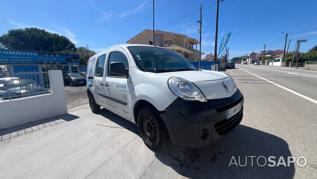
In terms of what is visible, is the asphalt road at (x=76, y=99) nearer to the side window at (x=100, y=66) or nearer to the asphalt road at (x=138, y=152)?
the asphalt road at (x=138, y=152)

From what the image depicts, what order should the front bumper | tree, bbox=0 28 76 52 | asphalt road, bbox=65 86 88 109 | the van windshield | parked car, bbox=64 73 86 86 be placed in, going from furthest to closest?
tree, bbox=0 28 76 52 < parked car, bbox=64 73 86 86 < asphalt road, bbox=65 86 88 109 < the van windshield < the front bumper

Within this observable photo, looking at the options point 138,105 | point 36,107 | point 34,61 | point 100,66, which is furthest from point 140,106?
point 34,61

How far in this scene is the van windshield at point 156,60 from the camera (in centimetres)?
294

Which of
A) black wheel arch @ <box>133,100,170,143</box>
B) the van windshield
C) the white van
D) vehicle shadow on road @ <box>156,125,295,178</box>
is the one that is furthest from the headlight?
vehicle shadow on road @ <box>156,125,295,178</box>

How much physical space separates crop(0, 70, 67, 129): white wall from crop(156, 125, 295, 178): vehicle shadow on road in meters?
3.83

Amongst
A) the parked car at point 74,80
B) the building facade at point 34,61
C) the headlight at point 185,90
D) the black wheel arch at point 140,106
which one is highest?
the building facade at point 34,61

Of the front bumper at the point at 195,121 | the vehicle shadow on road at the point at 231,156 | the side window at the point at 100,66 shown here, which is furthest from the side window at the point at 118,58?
the vehicle shadow on road at the point at 231,156

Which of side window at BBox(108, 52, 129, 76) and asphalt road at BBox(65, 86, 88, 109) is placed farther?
asphalt road at BBox(65, 86, 88, 109)

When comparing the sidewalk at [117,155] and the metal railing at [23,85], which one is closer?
the sidewalk at [117,155]

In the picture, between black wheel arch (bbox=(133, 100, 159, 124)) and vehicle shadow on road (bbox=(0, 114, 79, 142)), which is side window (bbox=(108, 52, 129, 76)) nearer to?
black wheel arch (bbox=(133, 100, 159, 124))

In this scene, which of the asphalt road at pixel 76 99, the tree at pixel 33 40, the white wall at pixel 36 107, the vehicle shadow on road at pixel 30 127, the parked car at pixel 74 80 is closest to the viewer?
the vehicle shadow on road at pixel 30 127

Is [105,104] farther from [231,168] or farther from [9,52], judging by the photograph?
[9,52]

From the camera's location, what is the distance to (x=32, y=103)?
4.34 metres

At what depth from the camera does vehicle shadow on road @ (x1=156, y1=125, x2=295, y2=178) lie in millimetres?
2146
